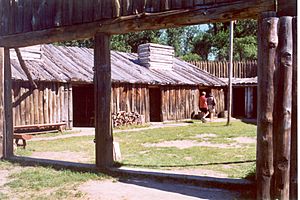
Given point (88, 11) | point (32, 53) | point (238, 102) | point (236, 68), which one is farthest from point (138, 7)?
point (236, 68)

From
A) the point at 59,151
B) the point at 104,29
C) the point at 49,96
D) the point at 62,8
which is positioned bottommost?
the point at 59,151

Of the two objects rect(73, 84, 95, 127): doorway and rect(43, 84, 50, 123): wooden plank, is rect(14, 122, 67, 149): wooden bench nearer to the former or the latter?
rect(43, 84, 50, 123): wooden plank

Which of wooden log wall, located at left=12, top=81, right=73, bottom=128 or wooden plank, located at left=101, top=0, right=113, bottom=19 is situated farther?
wooden log wall, located at left=12, top=81, right=73, bottom=128

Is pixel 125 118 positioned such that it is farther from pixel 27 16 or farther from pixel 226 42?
pixel 226 42

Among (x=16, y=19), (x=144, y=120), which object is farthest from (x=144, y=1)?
(x=144, y=120)

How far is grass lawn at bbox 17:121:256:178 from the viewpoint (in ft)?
28.8

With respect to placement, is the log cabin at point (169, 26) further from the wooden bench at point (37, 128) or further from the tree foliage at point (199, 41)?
the tree foliage at point (199, 41)

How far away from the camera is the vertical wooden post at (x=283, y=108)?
5.43 meters

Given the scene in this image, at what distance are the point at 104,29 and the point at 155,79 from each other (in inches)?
610

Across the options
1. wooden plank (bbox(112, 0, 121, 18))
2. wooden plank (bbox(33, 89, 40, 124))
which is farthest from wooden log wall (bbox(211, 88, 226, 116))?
wooden plank (bbox(112, 0, 121, 18))

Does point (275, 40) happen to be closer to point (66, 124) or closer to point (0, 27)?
point (0, 27)

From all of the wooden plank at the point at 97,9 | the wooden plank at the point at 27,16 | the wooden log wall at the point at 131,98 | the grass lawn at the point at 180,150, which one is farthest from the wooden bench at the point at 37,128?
the wooden plank at the point at 97,9

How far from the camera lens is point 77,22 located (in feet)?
27.4

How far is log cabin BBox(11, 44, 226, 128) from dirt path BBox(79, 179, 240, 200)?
10944mm
